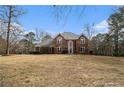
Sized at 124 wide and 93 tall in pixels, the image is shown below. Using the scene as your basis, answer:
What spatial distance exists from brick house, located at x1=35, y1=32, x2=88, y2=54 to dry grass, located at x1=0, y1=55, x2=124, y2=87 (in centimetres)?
7

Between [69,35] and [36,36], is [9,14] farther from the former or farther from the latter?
[69,35]

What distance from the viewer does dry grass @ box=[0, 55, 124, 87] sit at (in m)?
4.52

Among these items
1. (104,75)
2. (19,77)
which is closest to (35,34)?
(19,77)

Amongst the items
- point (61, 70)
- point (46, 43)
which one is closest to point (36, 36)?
point (46, 43)

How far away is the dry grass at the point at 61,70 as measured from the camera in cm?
452

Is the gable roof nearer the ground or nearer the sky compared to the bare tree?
nearer the ground

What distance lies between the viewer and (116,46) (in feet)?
15.5

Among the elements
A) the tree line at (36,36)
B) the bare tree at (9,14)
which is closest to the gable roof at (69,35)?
the tree line at (36,36)

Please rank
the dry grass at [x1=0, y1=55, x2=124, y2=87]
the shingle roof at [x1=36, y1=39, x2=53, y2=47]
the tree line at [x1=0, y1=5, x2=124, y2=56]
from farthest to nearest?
the shingle roof at [x1=36, y1=39, x2=53, y2=47], the tree line at [x1=0, y1=5, x2=124, y2=56], the dry grass at [x1=0, y1=55, x2=124, y2=87]

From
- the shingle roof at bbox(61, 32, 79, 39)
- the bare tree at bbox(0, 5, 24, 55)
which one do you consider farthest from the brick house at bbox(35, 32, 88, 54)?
the bare tree at bbox(0, 5, 24, 55)

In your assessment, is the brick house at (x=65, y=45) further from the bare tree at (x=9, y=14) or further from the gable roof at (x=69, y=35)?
the bare tree at (x=9, y=14)

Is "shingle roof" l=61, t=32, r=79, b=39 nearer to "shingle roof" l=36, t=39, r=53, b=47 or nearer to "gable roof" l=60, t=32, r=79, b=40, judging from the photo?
"gable roof" l=60, t=32, r=79, b=40

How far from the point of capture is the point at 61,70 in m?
4.65

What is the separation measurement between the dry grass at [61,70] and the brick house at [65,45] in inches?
2.8
